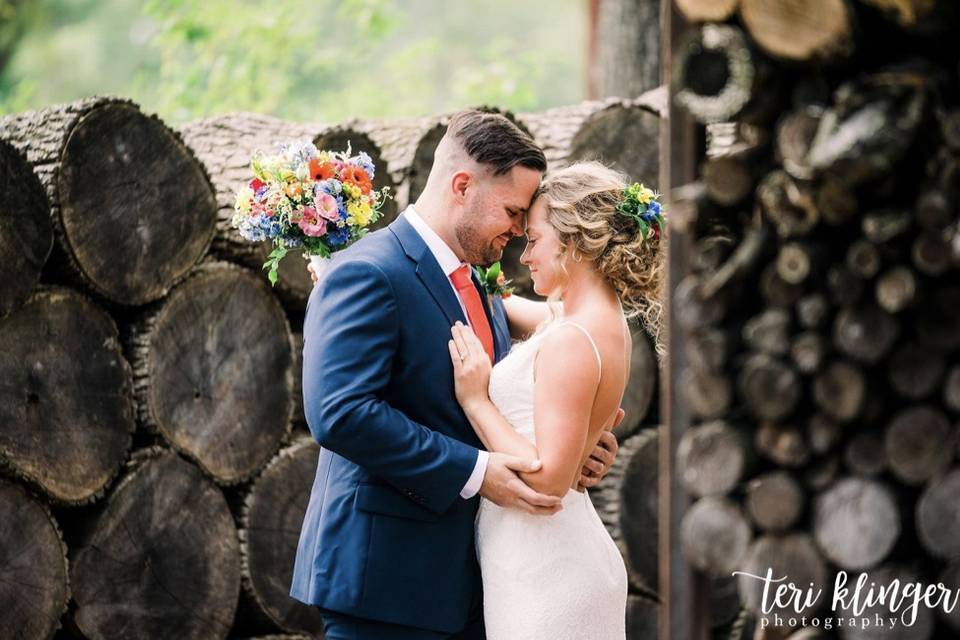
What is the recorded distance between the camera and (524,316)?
4.04 m

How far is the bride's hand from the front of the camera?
3.23 metres

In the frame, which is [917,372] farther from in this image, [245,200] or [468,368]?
[245,200]

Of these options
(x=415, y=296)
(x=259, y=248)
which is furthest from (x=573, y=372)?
(x=259, y=248)

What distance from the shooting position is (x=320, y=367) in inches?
123

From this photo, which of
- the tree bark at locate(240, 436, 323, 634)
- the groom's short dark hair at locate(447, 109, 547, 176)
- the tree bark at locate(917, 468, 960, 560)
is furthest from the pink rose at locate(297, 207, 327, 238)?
the tree bark at locate(917, 468, 960, 560)

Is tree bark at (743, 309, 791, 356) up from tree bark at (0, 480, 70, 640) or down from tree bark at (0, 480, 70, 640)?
up

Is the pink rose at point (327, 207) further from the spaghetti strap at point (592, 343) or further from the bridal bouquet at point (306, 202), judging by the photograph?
the spaghetti strap at point (592, 343)

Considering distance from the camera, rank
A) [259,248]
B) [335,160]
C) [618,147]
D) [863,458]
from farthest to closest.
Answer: [618,147] < [259,248] < [335,160] < [863,458]

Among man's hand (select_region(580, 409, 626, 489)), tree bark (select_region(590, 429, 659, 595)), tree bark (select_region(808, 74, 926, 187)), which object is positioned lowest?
tree bark (select_region(590, 429, 659, 595))

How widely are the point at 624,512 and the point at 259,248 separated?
6.43ft

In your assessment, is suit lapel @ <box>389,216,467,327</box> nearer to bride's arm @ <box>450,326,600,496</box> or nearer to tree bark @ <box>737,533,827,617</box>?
bride's arm @ <box>450,326,600,496</box>

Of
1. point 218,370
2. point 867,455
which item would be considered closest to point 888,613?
point 867,455

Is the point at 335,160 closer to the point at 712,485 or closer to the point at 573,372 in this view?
the point at 573,372

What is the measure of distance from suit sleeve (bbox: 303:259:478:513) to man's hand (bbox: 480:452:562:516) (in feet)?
0.20
